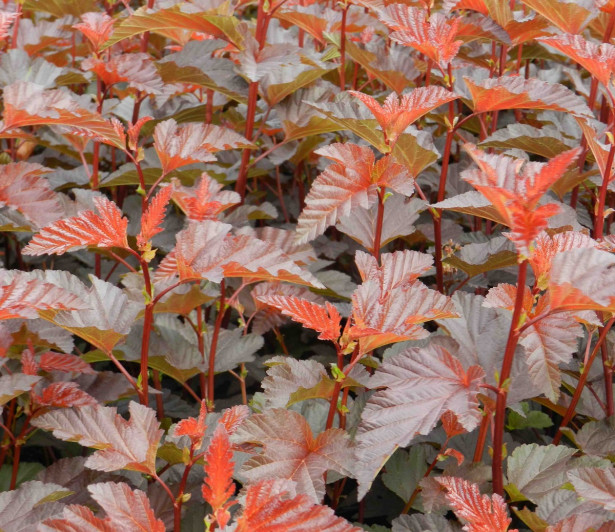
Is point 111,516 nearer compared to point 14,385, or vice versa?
point 111,516

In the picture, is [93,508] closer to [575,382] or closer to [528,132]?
[575,382]

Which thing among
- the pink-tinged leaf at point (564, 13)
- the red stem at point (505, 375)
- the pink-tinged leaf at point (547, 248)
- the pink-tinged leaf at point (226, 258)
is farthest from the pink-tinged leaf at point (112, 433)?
the pink-tinged leaf at point (564, 13)

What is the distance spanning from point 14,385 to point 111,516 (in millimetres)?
349

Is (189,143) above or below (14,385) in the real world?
above

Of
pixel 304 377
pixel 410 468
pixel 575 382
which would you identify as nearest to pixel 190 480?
pixel 304 377

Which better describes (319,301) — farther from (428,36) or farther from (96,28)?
(96,28)

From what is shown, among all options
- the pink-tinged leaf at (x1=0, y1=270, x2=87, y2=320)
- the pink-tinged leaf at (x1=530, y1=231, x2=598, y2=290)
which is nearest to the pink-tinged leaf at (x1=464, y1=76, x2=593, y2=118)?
the pink-tinged leaf at (x1=530, y1=231, x2=598, y2=290)

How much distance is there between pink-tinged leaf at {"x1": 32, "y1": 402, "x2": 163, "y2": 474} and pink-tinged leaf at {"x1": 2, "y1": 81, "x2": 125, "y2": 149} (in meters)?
0.55

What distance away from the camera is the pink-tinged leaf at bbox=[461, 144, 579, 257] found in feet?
2.68

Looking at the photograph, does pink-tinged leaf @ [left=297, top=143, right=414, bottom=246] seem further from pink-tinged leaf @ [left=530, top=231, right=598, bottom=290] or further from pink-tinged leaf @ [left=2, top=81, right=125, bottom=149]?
pink-tinged leaf @ [left=2, top=81, right=125, bottom=149]

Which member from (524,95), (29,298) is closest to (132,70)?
(29,298)

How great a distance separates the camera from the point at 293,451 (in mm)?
1040

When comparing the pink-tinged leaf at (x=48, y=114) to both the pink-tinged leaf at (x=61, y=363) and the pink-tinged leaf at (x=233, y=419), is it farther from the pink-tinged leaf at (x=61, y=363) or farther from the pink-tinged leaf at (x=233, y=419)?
the pink-tinged leaf at (x=233, y=419)

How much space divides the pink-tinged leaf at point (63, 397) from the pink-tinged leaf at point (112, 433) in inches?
2.4
